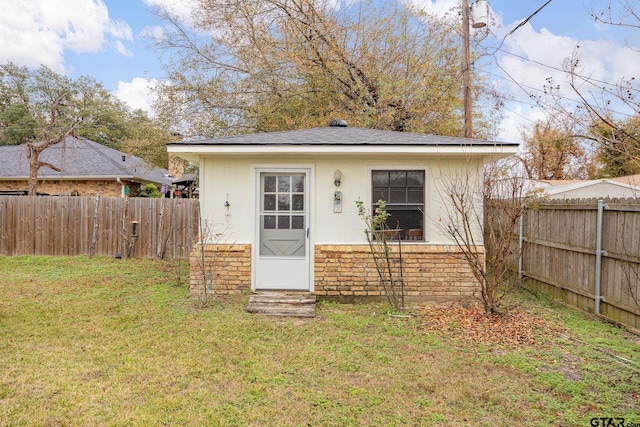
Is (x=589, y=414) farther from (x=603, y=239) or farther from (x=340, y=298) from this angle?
(x=340, y=298)

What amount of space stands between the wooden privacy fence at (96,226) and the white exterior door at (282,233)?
4.85 m

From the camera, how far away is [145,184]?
16.5 m

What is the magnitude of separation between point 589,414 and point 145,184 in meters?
16.9

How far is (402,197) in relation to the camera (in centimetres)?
616

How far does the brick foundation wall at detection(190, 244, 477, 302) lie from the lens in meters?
6.06

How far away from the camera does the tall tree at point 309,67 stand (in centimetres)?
1214

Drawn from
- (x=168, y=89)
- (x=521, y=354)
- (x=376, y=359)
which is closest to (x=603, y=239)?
(x=521, y=354)

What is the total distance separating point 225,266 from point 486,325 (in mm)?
3941

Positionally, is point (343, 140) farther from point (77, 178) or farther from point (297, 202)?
point (77, 178)

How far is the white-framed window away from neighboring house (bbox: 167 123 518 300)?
0.05 ft

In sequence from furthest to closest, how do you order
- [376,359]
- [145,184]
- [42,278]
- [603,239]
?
1. [145,184]
2. [42,278]
3. [603,239]
4. [376,359]

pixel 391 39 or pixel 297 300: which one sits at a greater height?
pixel 391 39

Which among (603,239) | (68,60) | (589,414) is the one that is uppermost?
(68,60)

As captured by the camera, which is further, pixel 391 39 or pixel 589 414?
pixel 391 39
